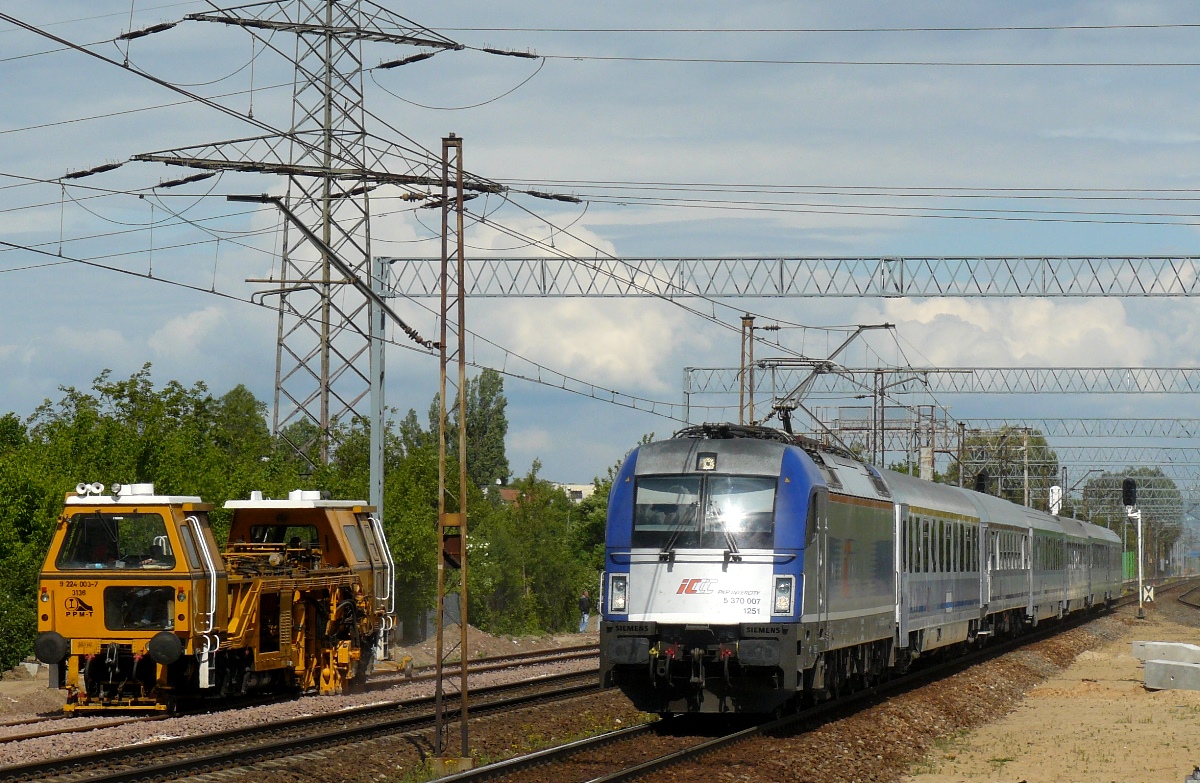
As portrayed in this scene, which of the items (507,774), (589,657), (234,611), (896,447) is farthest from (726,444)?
(896,447)

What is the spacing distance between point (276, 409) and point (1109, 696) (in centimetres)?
2061


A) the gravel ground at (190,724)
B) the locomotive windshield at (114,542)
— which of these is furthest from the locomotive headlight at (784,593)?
the locomotive windshield at (114,542)

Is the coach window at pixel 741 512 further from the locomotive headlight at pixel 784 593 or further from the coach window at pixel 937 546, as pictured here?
the coach window at pixel 937 546

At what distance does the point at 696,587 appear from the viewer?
17.3 meters

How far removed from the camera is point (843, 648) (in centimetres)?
2014

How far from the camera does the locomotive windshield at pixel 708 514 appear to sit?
687 inches

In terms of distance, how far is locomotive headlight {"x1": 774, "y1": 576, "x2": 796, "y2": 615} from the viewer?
17.1 metres

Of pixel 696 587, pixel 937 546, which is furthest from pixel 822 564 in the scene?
pixel 937 546

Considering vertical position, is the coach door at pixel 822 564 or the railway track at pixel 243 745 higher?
the coach door at pixel 822 564

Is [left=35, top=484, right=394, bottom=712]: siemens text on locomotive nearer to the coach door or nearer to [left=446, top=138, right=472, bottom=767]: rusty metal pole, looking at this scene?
[left=446, top=138, right=472, bottom=767]: rusty metal pole

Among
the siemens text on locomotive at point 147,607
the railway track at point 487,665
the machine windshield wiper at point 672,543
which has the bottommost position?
the railway track at point 487,665

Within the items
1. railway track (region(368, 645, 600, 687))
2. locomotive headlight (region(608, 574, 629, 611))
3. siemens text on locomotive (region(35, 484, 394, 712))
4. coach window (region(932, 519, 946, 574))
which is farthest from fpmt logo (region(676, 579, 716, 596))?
coach window (region(932, 519, 946, 574))

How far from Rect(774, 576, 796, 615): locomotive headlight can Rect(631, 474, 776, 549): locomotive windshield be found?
43cm

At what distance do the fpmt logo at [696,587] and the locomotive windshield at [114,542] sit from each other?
6.70 m
